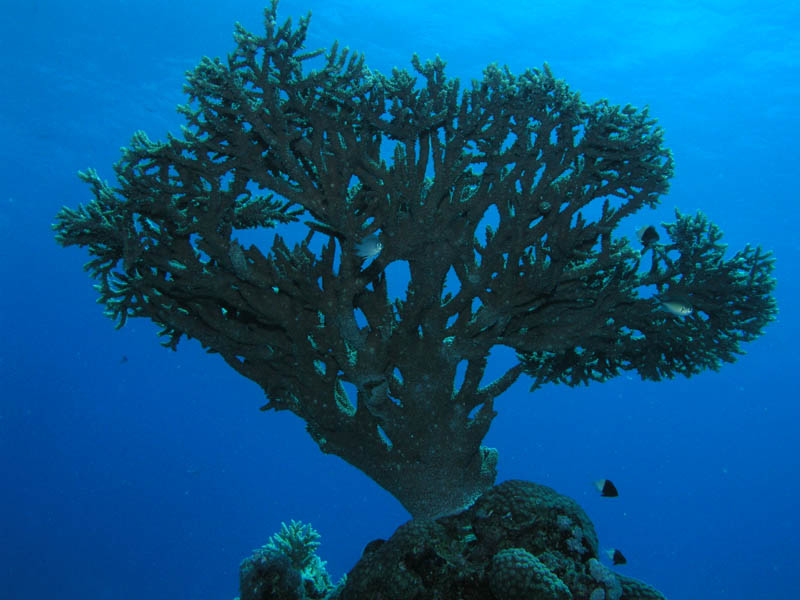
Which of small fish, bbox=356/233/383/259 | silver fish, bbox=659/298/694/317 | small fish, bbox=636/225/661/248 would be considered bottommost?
silver fish, bbox=659/298/694/317

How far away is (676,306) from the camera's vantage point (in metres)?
5.38

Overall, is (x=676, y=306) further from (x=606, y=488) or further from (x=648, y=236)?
(x=606, y=488)

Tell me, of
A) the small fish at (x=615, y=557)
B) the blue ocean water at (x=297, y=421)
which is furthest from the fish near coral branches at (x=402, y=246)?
the blue ocean water at (x=297, y=421)

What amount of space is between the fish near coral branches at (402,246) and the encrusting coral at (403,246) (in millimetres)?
23

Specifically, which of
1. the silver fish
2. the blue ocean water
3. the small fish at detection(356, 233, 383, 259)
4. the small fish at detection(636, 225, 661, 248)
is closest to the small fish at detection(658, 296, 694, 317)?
the silver fish

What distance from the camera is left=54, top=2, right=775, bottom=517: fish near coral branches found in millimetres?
4945

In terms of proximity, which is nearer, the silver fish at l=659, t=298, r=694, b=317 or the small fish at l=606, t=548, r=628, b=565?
the silver fish at l=659, t=298, r=694, b=317

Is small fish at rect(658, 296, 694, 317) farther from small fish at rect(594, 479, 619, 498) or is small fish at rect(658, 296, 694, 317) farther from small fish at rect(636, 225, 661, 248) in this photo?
small fish at rect(594, 479, 619, 498)

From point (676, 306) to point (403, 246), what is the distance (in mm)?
3074

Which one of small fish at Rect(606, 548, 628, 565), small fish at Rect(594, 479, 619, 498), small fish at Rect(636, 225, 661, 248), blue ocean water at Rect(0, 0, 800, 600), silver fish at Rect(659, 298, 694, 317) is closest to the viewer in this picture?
silver fish at Rect(659, 298, 694, 317)

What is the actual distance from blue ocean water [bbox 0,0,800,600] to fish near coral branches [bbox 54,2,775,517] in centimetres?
1560

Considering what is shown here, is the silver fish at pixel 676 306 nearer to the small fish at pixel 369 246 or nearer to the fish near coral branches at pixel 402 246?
the fish near coral branches at pixel 402 246

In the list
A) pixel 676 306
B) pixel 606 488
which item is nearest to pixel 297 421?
pixel 606 488

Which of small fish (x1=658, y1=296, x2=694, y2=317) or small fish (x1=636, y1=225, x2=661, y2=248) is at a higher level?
small fish (x1=636, y1=225, x2=661, y2=248)
